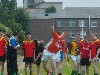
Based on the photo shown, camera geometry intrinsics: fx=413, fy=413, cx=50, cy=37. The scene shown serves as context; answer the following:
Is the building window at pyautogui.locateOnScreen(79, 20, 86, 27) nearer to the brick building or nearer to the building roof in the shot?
the brick building

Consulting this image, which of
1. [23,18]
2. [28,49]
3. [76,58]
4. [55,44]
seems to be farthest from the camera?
[23,18]

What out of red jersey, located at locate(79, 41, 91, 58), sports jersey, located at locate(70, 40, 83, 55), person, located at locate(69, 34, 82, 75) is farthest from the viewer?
sports jersey, located at locate(70, 40, 83, 55)

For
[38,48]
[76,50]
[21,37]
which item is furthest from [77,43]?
[21,37]

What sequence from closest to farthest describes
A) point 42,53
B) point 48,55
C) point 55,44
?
point 55,44 → point 48,55 → point 42,53

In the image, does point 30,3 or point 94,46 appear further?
point 30,3

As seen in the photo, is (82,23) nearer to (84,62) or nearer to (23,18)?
(23,18)

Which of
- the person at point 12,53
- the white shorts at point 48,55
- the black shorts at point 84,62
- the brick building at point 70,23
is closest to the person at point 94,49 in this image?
the black shorts at point 84,62

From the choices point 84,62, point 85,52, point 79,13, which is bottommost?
point 84,62

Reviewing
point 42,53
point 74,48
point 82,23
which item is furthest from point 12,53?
point 82,23

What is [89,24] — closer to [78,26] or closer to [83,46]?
[78,26]

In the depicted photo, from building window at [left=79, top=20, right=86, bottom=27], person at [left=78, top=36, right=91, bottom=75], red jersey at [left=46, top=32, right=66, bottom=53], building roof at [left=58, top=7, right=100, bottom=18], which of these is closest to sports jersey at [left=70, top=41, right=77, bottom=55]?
person at [left=78, top=36, right=91, bottom=75]

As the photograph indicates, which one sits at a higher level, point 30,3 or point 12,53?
point 30,3

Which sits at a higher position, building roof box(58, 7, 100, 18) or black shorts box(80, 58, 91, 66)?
building roof box(58, 7, 100, 18)

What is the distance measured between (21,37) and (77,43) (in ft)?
178
